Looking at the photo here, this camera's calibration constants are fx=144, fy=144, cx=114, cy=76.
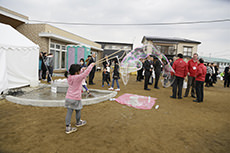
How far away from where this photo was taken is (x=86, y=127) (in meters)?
3.49

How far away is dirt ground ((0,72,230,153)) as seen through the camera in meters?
2.70

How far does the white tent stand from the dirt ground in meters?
2.01

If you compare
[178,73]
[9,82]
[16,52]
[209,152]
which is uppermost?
[16,52]

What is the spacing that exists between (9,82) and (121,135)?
20.0 feet

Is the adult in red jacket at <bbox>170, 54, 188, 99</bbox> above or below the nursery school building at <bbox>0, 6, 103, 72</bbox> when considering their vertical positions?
below

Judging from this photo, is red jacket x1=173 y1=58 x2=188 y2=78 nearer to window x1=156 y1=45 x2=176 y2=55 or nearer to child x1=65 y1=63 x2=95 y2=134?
child x1=65 y1=63 x2=95 y2=134

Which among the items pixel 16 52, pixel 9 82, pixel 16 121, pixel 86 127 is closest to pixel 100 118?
pixel 86 127

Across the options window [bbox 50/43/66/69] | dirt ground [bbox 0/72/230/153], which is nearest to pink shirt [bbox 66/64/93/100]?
dirt ground [bbox 0/72/230/153]

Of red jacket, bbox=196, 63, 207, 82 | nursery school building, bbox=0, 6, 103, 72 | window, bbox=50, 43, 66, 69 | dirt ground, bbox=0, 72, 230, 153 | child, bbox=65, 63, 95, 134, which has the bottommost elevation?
dirt ground, bbox=0, 72, 230, 153

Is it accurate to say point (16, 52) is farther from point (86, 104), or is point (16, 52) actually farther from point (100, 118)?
point (100, 118)

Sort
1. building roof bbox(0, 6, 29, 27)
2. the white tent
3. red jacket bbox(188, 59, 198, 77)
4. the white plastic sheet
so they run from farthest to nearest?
building roof bbox(0, 6, 29, 27) < red jacket bbox(188, 59, 198, 77) < the white tent < the white plastic sheet

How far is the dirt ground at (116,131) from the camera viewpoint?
2697 millimetres

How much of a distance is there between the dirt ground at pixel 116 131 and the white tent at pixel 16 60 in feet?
6.59

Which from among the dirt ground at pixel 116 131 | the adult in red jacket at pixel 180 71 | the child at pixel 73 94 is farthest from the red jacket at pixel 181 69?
the child at pixel 73 94
